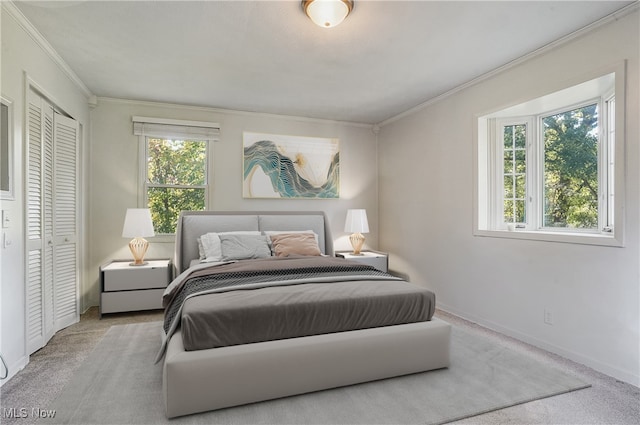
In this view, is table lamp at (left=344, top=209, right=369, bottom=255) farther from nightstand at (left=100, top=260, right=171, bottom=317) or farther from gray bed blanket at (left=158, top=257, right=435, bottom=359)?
nightstand at (left=100, top=260, right=171, bottom=317)

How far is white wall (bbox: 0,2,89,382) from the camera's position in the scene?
2252mm

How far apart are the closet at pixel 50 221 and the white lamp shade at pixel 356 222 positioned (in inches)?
122

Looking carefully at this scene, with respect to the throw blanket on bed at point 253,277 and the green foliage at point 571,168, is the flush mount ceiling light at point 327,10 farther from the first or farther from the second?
the green foliage at point 571,168

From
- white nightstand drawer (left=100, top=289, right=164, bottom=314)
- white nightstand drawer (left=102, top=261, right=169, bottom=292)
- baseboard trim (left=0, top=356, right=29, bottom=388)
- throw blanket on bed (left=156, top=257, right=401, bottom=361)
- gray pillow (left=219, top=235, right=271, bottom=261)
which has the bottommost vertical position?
baseboard trim (left=0, top=356, right=29, bottom=388)

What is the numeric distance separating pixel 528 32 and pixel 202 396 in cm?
327

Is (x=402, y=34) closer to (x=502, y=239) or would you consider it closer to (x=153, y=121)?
(x=502, y=239)

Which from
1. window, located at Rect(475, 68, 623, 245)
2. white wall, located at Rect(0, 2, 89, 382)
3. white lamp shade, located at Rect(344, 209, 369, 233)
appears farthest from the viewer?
white lamp shade, located at Rect(344, 209, 369, 233)

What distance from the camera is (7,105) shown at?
2.32 meters

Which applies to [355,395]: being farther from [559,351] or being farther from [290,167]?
[290,167]

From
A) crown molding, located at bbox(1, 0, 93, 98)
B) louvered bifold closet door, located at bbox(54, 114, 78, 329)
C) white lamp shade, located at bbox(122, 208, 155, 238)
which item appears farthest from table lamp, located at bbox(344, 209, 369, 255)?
crown molding, located at bbox(1, 0, 93, 98)

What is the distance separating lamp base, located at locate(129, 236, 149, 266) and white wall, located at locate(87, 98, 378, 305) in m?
0.30

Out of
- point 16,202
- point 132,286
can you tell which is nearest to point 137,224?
point 132,286

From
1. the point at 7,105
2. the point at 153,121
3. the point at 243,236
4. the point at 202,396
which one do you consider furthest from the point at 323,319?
the point at 153,121

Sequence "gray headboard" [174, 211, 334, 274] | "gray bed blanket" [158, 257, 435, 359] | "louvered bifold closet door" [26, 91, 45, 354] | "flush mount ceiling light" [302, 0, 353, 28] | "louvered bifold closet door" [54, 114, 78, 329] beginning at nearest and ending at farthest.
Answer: "gray bed blanket" [158, 257, 435, 359]
"flush mount ceiling light" [302, 0, 353, 28]
"louvered bifold closet door" [26, 91, 45, 354]
"louvered bifold closet door" [54, 114, 78, 329]
"gray headboard" [174, 211, 334, 274]
